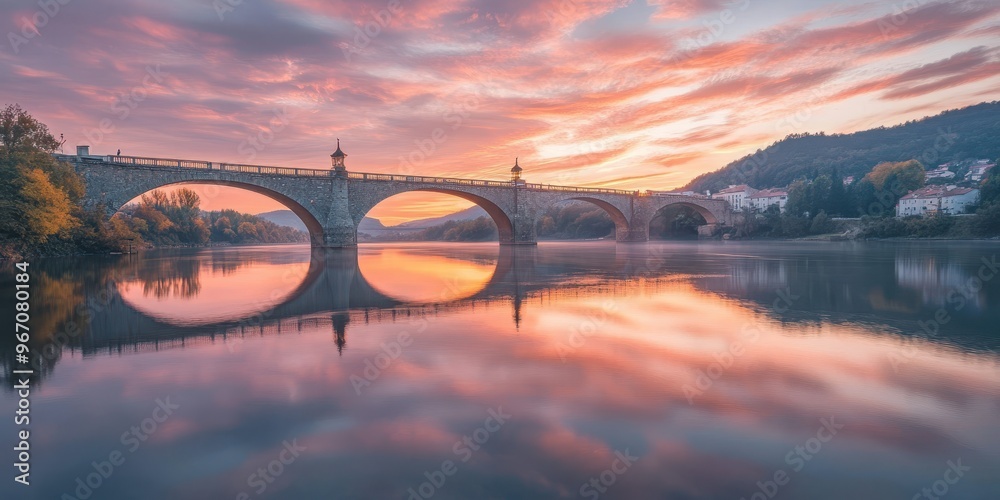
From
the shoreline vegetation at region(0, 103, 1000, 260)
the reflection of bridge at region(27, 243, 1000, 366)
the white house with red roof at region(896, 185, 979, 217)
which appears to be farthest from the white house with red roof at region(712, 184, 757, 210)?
the reflection of bridge at region(27, 243, 1000, 366)

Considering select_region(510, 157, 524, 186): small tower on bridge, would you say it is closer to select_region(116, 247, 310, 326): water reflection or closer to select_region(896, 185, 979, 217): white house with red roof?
select_region(116, 247, 310, 326): water reflection

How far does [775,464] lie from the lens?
3787mm

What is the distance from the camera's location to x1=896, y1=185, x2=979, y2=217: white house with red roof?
7131 cm

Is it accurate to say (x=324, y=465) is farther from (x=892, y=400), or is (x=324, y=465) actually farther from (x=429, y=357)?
(x=892, y=400)

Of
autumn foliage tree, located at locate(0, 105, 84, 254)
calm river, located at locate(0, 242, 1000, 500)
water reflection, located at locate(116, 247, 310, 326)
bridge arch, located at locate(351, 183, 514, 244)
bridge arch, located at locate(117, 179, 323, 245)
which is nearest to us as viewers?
calm river, located at locate(0, 242, 1000, 500)

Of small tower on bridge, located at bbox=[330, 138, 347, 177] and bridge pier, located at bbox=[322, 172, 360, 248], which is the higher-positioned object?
small tower on bridge, located at bbox=[330, 138, 347, 177]

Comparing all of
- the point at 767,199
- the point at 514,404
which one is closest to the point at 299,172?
the point at 514,404

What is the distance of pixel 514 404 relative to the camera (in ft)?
16.7

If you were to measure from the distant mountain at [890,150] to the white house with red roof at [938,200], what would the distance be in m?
66.7

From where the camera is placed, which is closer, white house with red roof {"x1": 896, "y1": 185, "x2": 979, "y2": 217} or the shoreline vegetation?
the shoreline vegetation

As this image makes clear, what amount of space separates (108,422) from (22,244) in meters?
30.4

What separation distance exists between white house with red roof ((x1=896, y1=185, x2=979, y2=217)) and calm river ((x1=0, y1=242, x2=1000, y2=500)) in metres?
82.4

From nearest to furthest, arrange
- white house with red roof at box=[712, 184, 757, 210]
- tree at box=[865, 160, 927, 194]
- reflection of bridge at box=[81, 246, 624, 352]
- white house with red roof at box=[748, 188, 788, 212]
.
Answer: reflection of bridge at box=[81, 246, 624, 352], tree at box=[865, 160, 927, 194], white house with red roof at box=[748, 188, 788, 212], white house with red roof at box=[712, 184, 757, 210]

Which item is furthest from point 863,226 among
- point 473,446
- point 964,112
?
point 964,112
